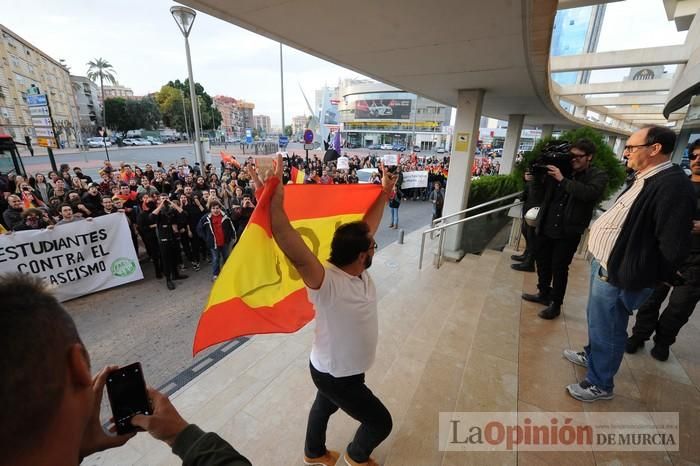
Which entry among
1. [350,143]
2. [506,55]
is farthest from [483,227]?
[350,143]

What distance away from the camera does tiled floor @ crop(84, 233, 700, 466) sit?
7.61 ft

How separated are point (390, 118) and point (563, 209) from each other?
6173 cm

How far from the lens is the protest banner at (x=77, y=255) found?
4.80m

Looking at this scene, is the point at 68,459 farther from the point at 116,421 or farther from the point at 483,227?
the point at 483,227

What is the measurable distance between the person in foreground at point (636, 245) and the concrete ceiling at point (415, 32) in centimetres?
153

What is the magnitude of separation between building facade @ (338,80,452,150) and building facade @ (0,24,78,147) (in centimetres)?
4731

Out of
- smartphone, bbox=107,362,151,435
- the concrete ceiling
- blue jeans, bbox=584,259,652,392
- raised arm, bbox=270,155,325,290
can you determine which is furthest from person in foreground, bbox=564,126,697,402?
smartphone, bbox=107,362,151,435

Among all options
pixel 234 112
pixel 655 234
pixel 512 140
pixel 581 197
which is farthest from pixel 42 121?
pixel 234 112

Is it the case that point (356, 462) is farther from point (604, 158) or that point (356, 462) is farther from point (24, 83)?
point (24, 83)

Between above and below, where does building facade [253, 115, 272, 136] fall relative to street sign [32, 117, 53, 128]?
above

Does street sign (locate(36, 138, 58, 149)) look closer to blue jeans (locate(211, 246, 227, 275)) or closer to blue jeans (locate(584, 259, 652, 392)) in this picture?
blue jeans (locate(211, 246, 227, 275))

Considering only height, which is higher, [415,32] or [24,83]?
[24,83]

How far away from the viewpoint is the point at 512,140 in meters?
11.2

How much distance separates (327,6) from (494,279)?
4483 millimetres
